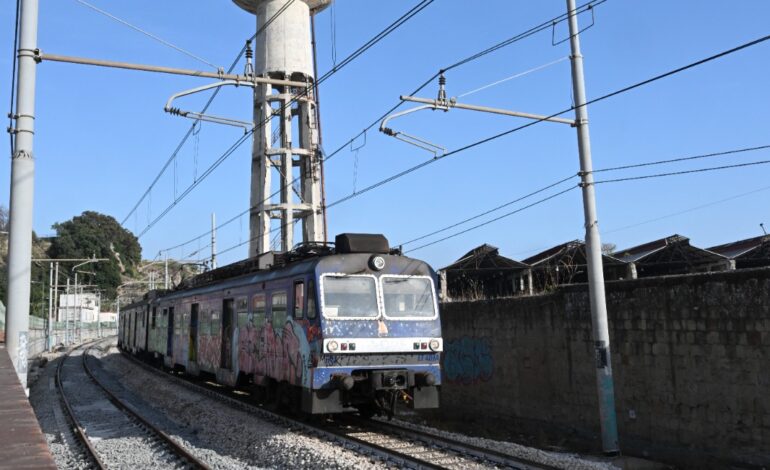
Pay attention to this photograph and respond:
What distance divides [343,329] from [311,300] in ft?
2.37

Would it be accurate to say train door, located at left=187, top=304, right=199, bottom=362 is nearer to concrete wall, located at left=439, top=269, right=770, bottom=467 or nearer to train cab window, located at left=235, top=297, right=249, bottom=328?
train cab window, located at left=235, top=297, right=249, bottom=328

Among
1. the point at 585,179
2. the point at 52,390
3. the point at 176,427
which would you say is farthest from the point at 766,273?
the point at 52,390

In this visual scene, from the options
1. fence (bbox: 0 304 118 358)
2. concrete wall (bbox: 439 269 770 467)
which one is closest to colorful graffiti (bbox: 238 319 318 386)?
concrete wall (bbox: 439 269 770 467)

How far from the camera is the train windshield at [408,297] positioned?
11602 millimetres

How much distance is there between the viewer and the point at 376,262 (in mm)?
11633

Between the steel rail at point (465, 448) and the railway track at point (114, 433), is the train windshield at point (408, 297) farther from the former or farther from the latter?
the railway track at point (114, 433)

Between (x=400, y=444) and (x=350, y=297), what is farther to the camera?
(x=350, y=297)

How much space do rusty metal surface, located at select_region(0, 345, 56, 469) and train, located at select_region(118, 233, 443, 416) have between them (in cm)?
437

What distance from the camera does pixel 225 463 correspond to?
31.6 ft

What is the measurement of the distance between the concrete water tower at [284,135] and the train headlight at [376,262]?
14581 millimetres

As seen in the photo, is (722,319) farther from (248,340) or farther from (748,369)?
(248,340)

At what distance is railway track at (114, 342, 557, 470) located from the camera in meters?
8.82

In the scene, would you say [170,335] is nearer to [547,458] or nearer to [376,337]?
[376,337]

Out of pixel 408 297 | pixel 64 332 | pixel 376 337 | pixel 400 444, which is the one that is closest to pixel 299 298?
pixel 376 337
